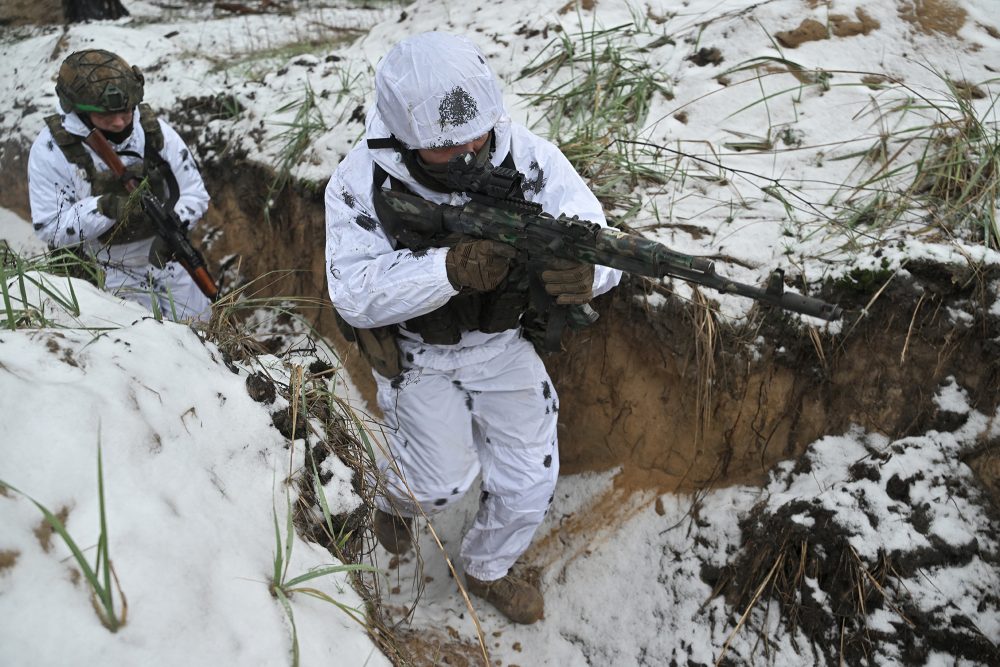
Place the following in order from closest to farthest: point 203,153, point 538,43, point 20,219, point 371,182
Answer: point 371,182, point 538,43, point 203,153, point 20,219

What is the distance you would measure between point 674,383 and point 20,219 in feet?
20.4

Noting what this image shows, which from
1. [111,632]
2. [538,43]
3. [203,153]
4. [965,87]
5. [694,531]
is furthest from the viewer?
[203,153]

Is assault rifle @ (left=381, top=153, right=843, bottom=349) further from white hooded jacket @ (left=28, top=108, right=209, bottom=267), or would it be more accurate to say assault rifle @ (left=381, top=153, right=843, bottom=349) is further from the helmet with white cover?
white hooded jacket @ (left=28, top=108, right=209, bottom=267)

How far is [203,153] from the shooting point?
5.55 m

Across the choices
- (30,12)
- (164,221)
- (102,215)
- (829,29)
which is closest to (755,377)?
(829,29)

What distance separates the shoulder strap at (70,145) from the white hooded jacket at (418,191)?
6.35ft

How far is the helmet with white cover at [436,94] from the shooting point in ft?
8.21

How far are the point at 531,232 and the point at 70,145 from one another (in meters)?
2.82

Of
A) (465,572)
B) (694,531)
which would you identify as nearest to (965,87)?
(694,531)

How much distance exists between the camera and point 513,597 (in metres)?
3.36

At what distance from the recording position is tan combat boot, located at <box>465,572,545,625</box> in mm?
3361

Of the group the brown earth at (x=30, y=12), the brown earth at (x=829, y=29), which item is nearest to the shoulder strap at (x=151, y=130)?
the brown earth at (x=829, y=29)

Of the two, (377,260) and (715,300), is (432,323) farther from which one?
(715,300)

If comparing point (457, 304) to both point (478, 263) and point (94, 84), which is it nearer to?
point (478, 263)
